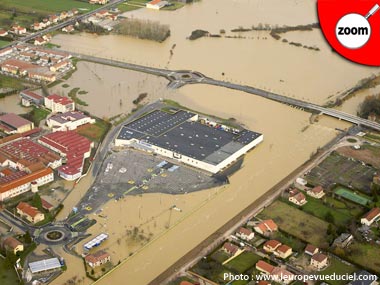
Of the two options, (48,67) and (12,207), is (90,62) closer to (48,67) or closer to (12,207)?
(48,67)

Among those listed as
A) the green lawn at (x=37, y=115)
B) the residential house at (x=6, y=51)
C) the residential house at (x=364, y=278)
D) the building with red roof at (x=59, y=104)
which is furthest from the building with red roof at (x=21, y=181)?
the residential house at (x=6, y=51)

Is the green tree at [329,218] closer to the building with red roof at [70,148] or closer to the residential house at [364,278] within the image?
the residential house at [364,278]

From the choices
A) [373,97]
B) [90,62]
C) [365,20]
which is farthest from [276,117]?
[365,20]

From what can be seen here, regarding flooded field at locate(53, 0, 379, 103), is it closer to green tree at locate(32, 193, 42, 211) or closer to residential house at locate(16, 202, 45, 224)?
green tree at locate(32, 193, 42, 211)

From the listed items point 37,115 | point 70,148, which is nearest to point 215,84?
point 37,115

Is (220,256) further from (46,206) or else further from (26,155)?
(26,155)

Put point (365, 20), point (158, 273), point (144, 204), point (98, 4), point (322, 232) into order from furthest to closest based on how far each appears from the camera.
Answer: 1. point (98, 4)
2. point (144, 204)
3. point (322, 232)
4. point (158, 273)
5. point (365, 20)
